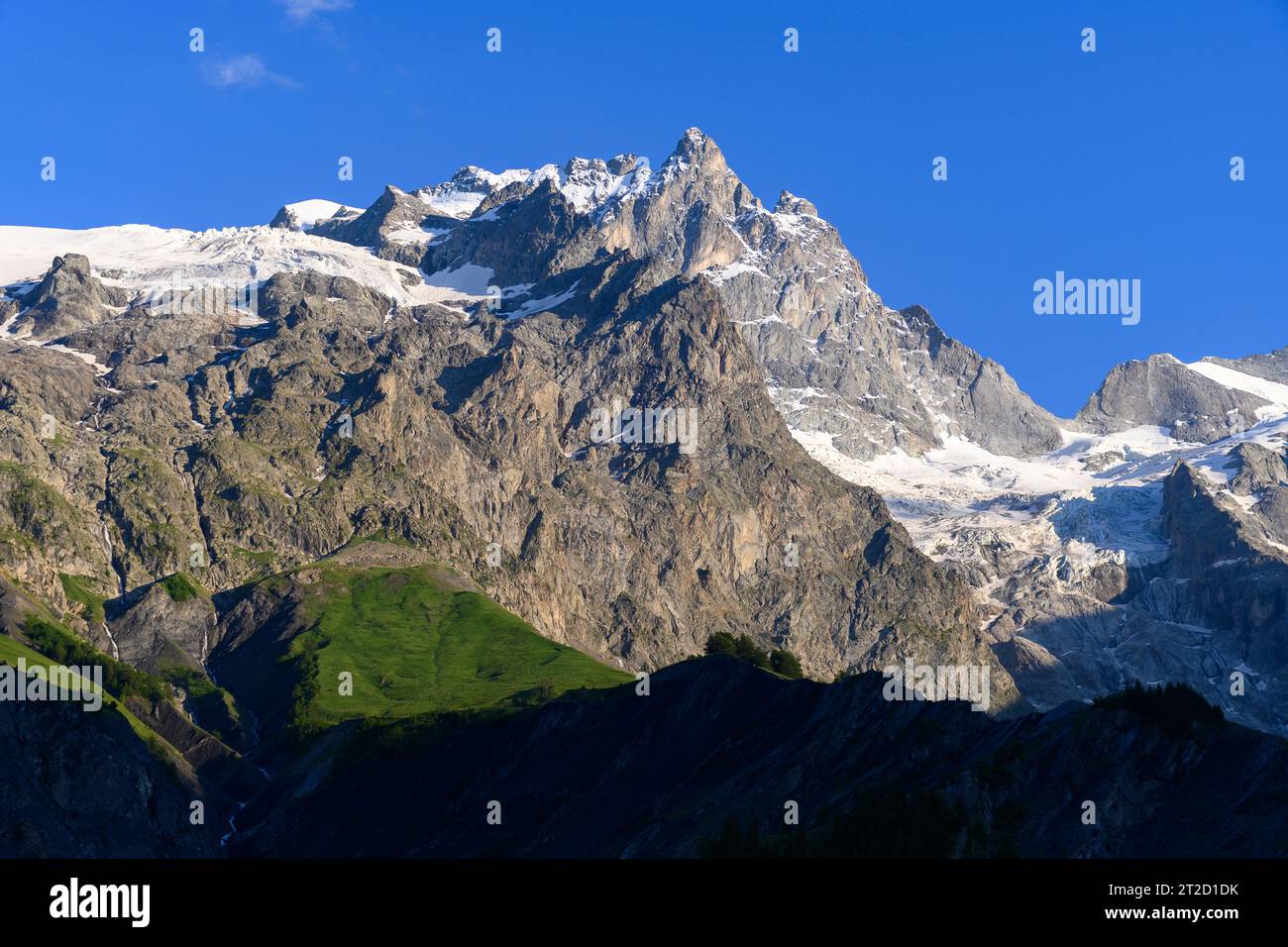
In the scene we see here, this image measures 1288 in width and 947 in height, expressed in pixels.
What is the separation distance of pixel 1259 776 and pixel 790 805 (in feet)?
168

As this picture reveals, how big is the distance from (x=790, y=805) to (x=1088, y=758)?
34.4m
